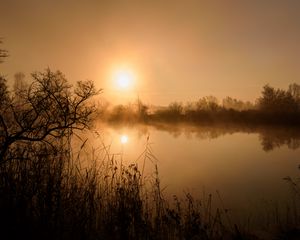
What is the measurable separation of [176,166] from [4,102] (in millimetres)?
8647

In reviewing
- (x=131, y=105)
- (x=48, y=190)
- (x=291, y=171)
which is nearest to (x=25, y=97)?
(x=48, y=190)

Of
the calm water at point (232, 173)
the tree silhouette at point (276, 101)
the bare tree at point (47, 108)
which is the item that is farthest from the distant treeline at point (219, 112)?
the bare tree at point (47, 108)

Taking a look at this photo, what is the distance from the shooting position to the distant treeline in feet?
141

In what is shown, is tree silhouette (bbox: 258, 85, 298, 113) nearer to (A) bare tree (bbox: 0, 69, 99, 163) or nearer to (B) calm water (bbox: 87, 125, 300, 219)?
(B) calm water (bbox: 87, 125, 300, 219)

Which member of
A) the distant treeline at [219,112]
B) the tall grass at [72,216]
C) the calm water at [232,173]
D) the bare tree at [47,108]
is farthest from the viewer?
the distant treeline at [219,112]

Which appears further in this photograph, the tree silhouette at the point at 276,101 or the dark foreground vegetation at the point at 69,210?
the tree silhouette at the point at 276,101

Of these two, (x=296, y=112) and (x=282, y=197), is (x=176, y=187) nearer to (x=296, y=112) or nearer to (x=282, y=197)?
(x=282, y=197)

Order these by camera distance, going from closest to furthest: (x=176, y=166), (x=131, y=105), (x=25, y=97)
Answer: (x=25, y=97)
(x=176, y=166)
(x=131, y=105)

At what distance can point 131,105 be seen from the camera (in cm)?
5791

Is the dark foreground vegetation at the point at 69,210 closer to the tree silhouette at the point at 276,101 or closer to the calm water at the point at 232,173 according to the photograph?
the calm water at the point at 232,173

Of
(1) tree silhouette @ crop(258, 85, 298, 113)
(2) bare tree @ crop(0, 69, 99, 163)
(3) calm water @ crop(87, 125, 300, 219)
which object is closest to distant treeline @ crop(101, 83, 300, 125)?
(1) tree silhouette @ crop(258, 85, 298, 113)

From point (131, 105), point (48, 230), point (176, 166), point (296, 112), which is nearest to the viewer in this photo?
point (48, 230)

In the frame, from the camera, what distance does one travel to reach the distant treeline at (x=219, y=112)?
1694 inches

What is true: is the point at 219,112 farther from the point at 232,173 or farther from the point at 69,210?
the point at 69,210
